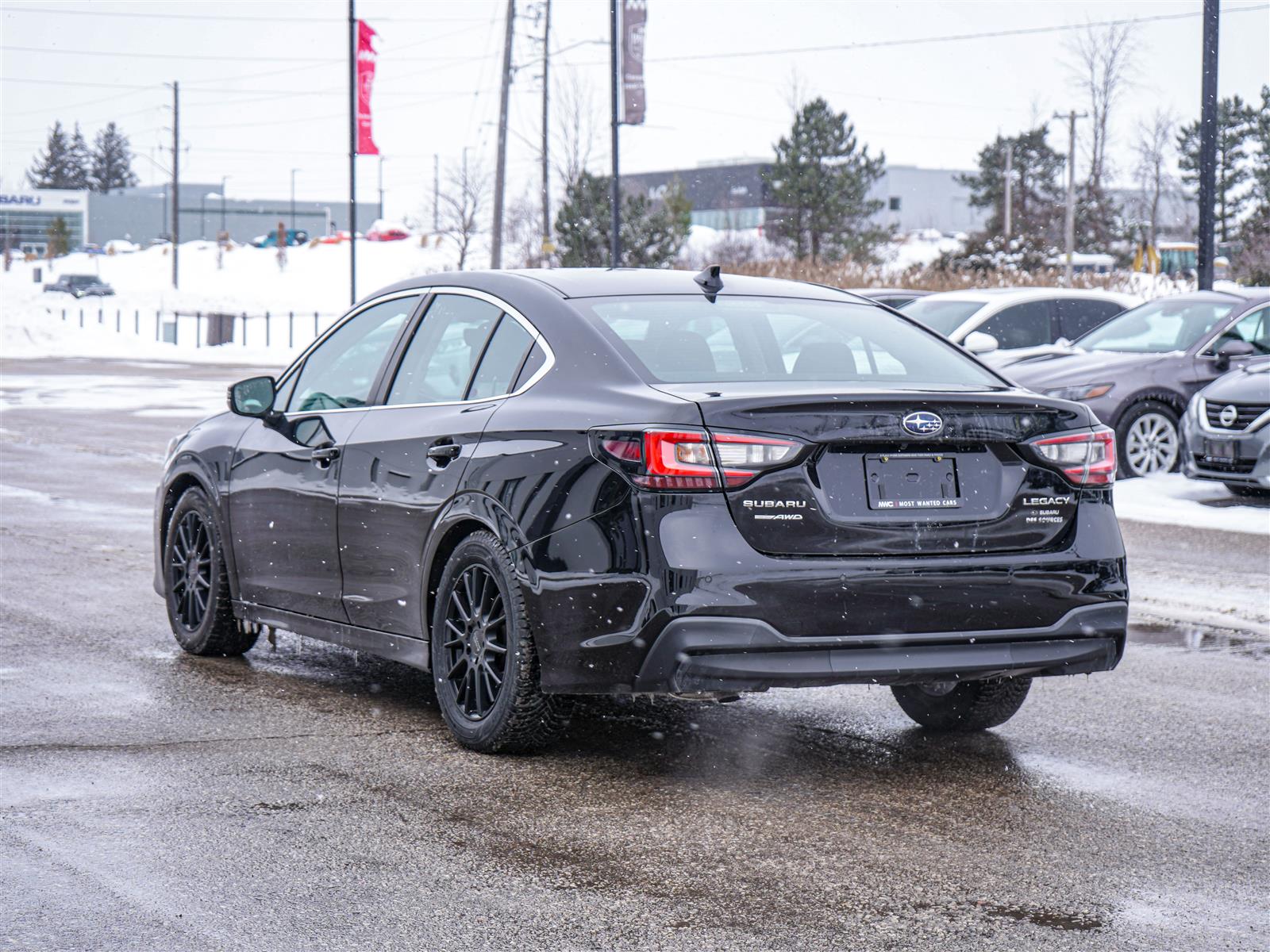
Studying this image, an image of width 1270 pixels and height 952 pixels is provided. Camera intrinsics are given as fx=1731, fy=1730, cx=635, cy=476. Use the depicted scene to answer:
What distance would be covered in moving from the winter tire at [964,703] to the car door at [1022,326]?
11.5 metres

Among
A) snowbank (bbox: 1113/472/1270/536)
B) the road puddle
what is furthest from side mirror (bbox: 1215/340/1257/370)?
the road puddle

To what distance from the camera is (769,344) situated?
573 cm

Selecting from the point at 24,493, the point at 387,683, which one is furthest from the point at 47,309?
the point at 387,683

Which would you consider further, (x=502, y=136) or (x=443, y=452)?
(x=502, y=136)

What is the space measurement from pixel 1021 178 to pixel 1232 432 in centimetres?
8398

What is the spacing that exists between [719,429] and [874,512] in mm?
520

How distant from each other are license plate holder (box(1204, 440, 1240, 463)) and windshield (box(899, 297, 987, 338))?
3906 millimetres

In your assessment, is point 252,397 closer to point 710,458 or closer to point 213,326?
point 710,458

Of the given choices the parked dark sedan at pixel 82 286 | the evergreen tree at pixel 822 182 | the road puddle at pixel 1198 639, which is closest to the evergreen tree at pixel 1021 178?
the evergreen tree at pixel 822 182

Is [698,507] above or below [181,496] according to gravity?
above

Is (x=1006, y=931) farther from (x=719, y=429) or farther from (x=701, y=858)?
(x=719, y=429)

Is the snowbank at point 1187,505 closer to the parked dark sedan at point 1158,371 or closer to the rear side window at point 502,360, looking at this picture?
the parked dark sedan at point 1158,371

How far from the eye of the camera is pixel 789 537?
4.94m

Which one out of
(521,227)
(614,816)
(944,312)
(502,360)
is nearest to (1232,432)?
(944,312)
